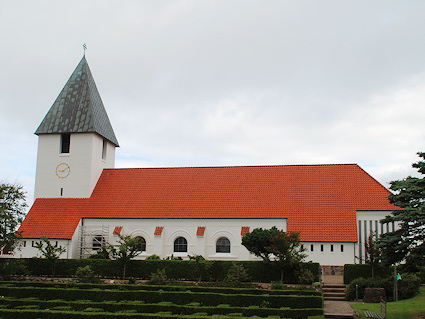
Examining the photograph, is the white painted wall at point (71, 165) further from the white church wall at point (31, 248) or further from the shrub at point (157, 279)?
the shrub at point (157, 279)

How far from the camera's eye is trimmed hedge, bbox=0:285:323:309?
66.9 ft

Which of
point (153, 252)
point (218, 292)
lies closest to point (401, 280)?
point (218, 292)

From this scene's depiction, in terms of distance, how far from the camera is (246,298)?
20.7 m

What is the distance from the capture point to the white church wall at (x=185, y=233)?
3262 centimetres

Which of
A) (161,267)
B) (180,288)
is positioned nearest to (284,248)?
(180,288)

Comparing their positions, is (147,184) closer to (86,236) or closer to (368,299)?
(86,236)

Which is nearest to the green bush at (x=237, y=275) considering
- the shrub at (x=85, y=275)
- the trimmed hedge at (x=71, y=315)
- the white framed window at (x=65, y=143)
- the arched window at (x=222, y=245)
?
the arched window at (x=222, y=245)

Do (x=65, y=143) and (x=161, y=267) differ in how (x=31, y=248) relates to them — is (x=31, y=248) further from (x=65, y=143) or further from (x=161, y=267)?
(x=161, y=267)

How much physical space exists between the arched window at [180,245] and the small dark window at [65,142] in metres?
12.4

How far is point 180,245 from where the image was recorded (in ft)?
111

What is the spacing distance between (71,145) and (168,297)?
20.1 meters

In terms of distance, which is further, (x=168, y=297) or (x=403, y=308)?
(x=168, y=297)

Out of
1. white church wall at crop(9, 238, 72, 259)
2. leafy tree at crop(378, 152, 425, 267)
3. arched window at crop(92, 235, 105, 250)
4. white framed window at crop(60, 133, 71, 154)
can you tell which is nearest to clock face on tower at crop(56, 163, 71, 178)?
white framed window at crop(60, 133, 71, 154)

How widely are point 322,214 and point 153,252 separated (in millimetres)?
12419
